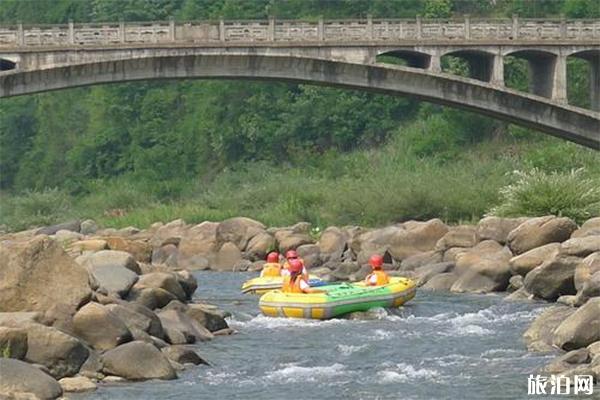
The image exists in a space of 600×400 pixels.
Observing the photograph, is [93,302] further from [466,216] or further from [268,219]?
[268,219]

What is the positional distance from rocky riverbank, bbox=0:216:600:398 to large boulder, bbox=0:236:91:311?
2 centimetres

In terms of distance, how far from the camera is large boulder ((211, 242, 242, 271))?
5212cm

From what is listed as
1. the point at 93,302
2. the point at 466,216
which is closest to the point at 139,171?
the point at 466,216

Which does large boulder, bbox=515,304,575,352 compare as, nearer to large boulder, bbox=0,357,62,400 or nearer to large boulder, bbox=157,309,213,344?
large boulder, bbox=157,309,213,344

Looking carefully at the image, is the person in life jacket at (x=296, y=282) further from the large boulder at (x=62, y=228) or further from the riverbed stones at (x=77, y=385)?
the large boulder at (x=62, y=228)

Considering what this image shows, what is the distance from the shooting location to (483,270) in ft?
130

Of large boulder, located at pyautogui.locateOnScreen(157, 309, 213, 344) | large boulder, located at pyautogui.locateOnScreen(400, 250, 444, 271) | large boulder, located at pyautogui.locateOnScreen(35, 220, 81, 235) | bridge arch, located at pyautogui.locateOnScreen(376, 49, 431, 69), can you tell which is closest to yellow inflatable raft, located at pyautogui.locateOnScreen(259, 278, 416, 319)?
large boulder, located at pyautogui.locateOnScreen(157, 309, 213, 344)

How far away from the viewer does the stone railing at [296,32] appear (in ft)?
162

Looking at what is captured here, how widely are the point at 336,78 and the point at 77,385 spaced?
27.7 meters

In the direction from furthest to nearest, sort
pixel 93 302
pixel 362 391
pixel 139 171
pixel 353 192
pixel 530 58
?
pixel 139 171, pixel 353 192, pixel 530 58, pixel 93 302, pixel 362 391

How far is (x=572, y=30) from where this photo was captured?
5156 centimetres

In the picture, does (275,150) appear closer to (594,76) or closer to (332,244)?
(594,76)

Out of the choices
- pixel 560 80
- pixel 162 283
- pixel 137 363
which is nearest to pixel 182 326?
pixel 162 283

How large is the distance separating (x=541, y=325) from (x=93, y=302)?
27.0 feet
